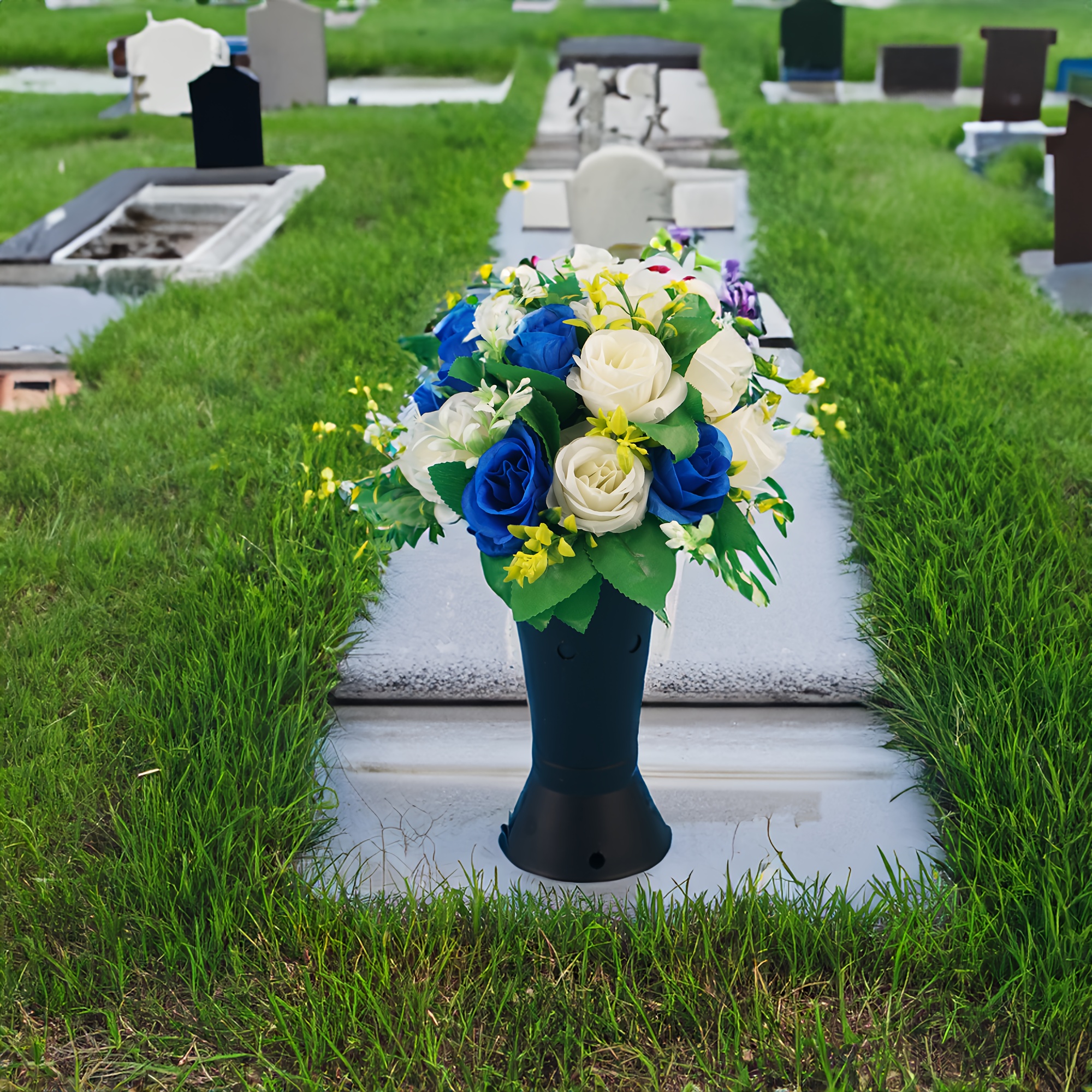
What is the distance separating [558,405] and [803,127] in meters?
8.83

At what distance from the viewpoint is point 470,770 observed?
248 centimetres

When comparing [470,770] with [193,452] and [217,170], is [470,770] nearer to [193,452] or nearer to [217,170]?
[193,452]

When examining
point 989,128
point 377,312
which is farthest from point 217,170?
point 989,128

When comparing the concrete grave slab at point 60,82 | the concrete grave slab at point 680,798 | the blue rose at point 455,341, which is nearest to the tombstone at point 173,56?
the concrete grave slab at point 60,82

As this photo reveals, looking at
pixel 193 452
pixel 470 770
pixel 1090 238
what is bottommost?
pixel 470 770

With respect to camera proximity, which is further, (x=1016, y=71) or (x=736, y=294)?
(x=1016, y=71)

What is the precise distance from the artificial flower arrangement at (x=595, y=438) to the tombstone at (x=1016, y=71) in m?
8.69

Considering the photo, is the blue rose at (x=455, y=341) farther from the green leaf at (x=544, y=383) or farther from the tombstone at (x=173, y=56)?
the tombstone at (x=173, y=56)

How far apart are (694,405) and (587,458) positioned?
0.19 metres

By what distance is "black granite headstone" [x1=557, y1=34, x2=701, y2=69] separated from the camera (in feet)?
43.8

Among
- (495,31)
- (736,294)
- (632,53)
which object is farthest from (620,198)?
(495,31)

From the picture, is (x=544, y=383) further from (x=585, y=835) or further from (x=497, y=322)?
(x=585, y=835)

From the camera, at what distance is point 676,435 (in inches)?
64.0

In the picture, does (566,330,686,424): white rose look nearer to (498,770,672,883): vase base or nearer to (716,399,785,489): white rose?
(716,399,785,489): white rose
